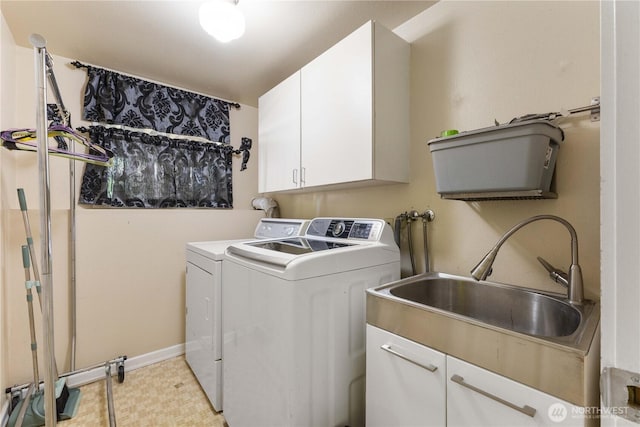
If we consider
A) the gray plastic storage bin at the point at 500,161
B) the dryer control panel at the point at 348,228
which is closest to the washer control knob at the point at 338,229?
the dryer control panel at the point at 348,228

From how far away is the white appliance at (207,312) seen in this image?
70.1 inches

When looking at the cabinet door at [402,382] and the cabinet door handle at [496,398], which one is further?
the cabinet door at [402,382]

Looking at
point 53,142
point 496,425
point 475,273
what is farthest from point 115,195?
point 496,425

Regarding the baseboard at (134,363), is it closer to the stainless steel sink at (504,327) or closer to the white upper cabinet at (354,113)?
the white upper cabinet at (354,113)

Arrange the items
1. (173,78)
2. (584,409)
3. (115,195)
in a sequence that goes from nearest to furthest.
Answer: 1. (584,409)
2. (115,195)
3. (173,78)

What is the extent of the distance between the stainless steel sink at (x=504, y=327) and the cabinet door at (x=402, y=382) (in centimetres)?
5

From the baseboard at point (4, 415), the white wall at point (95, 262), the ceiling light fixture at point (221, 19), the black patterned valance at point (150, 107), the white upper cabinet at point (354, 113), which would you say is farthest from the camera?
the black patterned valance at point (150, 107)

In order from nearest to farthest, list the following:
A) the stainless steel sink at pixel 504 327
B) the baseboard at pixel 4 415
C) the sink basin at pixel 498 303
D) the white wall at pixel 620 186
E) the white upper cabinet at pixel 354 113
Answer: the white wall at pixel 620 186
the stainless steel sink at pixel 504 327
the sink basin at pixel 498 303
the white upper cabinet at pixel 354 113
the baseboard at pixel 4 415

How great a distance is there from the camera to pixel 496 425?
0.88 metres

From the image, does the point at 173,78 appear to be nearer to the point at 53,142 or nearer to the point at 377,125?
the point at 53,142

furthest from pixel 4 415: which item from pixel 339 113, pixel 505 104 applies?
pixel 505 104

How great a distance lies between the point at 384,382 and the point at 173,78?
2.74 m

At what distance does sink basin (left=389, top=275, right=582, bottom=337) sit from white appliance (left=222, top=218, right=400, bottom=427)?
8.3 inches

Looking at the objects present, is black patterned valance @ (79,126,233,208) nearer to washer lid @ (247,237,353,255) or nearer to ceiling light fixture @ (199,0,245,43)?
washer lid @ (247,237,353,255)
